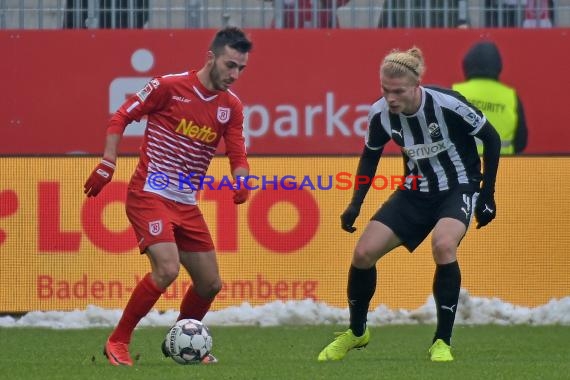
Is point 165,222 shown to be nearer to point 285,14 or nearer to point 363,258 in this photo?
point 363,258

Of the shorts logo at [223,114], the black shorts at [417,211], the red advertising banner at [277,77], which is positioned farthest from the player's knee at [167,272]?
the red advertising banner at [277,77]

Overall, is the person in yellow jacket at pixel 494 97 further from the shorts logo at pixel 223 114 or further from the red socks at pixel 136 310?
the red socks at pixel 136 310

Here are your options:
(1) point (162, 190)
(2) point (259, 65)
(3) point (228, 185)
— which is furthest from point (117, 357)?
(2) point (259, 65)

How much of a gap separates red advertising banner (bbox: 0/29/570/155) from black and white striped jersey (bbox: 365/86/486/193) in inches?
241

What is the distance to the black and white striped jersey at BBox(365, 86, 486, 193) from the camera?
8.75 metres

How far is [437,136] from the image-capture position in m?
8.78

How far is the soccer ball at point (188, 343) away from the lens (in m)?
8.62

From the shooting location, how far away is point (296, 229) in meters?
12.5

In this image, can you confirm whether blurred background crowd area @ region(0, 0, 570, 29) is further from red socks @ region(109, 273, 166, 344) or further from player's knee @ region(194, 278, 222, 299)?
red socks @ region(109, 273, 166, 344)

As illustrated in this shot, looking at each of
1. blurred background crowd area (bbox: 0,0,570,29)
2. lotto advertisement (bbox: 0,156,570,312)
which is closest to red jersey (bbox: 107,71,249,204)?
lotto advertisement (bbox: 0,156,570,312)

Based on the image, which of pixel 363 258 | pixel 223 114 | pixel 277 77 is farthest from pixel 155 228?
pixel 277 77

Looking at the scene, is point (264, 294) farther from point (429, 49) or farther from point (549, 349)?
point (429, 49)

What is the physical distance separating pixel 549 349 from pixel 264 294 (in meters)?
2.97

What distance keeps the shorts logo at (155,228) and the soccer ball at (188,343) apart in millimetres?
557
